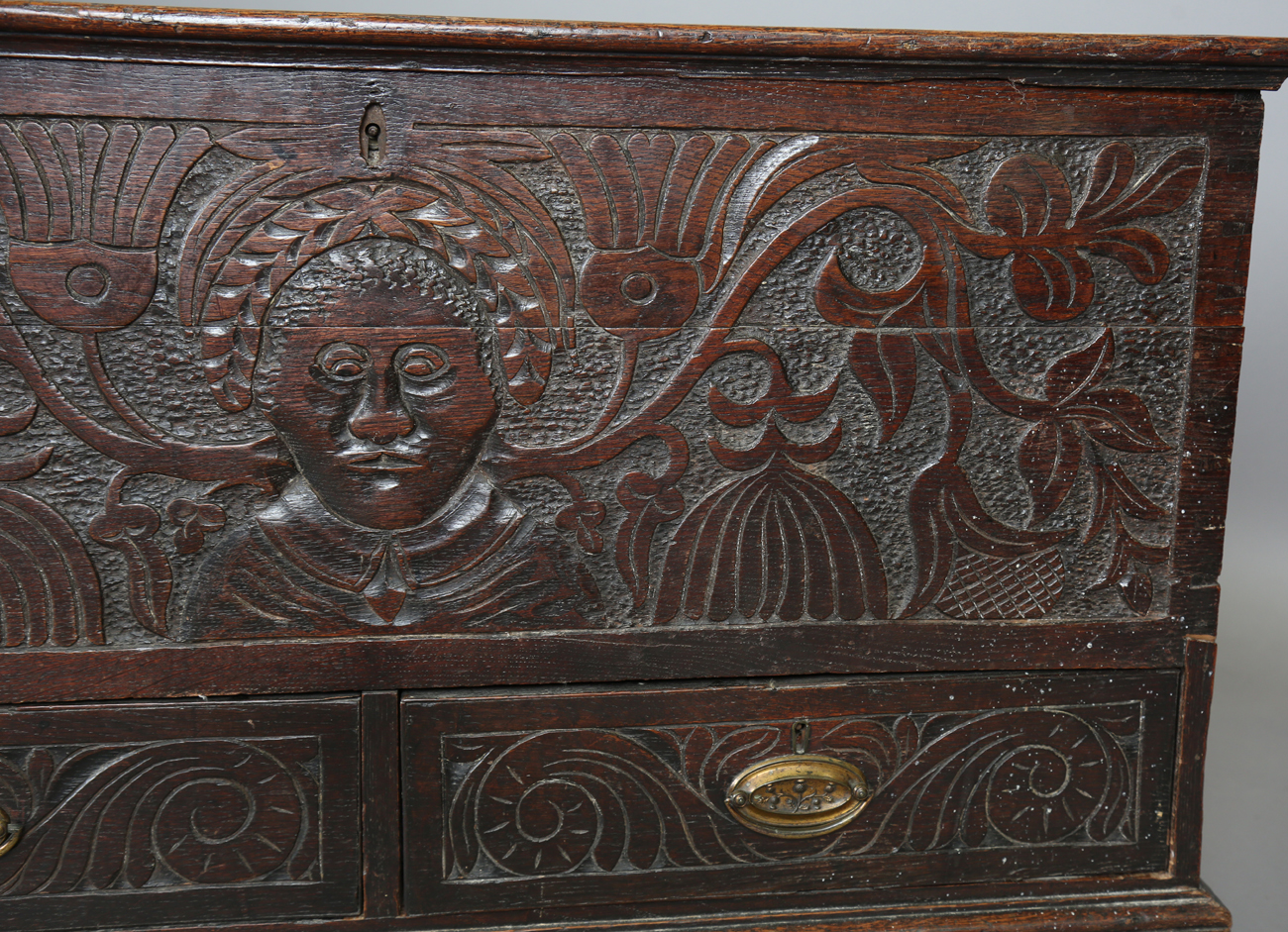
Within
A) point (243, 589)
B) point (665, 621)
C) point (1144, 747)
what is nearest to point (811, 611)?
point (665, 621)

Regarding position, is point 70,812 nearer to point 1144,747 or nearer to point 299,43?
point 299,43

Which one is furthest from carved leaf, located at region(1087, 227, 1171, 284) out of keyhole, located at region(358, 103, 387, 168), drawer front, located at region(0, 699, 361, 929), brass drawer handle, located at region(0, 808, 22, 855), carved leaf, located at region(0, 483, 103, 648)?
brass drawer handle, located at region(0, 808, 22, 855)

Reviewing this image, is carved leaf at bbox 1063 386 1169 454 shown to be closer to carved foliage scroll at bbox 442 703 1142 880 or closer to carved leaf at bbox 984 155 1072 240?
carved leaf at bbox 984 155 1072 240

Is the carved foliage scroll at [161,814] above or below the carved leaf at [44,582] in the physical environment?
Result: below

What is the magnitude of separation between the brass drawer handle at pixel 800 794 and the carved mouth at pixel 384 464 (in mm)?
497

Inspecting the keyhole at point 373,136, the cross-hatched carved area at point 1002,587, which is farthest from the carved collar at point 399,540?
the cross-hatched carved area at point 1002,587

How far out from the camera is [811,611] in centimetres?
106

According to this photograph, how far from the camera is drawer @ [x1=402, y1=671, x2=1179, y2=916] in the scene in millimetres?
1046

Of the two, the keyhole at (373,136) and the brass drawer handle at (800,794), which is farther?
the brass drawer handle at (800,794)

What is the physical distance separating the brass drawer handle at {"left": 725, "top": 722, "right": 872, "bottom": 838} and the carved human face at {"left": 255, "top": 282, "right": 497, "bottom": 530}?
0.46 meters

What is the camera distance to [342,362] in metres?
0.97

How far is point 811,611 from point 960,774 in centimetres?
26

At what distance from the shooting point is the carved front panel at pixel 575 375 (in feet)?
3.11

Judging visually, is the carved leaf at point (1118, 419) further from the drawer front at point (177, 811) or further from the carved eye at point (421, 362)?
the drawer front at point (177, 811)
